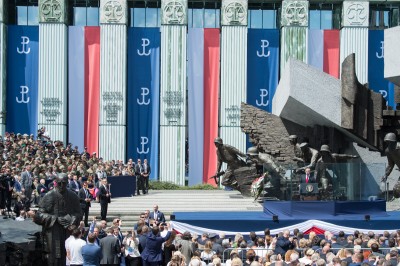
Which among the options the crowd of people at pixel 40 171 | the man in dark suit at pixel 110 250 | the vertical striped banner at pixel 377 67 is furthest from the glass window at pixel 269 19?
the man in dark suit at pixel 110 250

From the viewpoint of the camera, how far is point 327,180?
19.5 metres

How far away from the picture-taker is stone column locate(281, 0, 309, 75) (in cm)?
3703

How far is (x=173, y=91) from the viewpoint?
1449 inches

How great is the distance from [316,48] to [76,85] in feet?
38.8

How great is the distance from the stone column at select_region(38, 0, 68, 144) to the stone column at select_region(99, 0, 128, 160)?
6.00 feet

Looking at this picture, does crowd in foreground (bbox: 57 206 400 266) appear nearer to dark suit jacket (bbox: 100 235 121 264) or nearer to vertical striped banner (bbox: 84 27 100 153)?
dark suit jacket (bbox: 100 235 121 264)

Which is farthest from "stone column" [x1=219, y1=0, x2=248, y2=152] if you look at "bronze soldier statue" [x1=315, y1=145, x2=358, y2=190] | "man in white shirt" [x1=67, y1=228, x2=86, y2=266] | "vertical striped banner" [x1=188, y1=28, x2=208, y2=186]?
"man in white shirt" [x1=67, y1=228, x2=86, y2=266]

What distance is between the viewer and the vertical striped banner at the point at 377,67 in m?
36.4

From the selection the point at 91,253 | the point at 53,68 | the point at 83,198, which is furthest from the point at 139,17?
the point at 91,253

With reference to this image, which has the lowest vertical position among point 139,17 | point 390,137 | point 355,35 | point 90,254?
point 90,254

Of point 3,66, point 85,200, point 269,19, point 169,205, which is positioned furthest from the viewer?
point 269,19

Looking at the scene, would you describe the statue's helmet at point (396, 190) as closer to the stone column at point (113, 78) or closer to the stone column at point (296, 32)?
the stone column at point (296, 32)

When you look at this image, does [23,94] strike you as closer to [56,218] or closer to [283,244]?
[283,244]

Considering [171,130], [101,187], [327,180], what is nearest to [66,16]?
[171,130]
